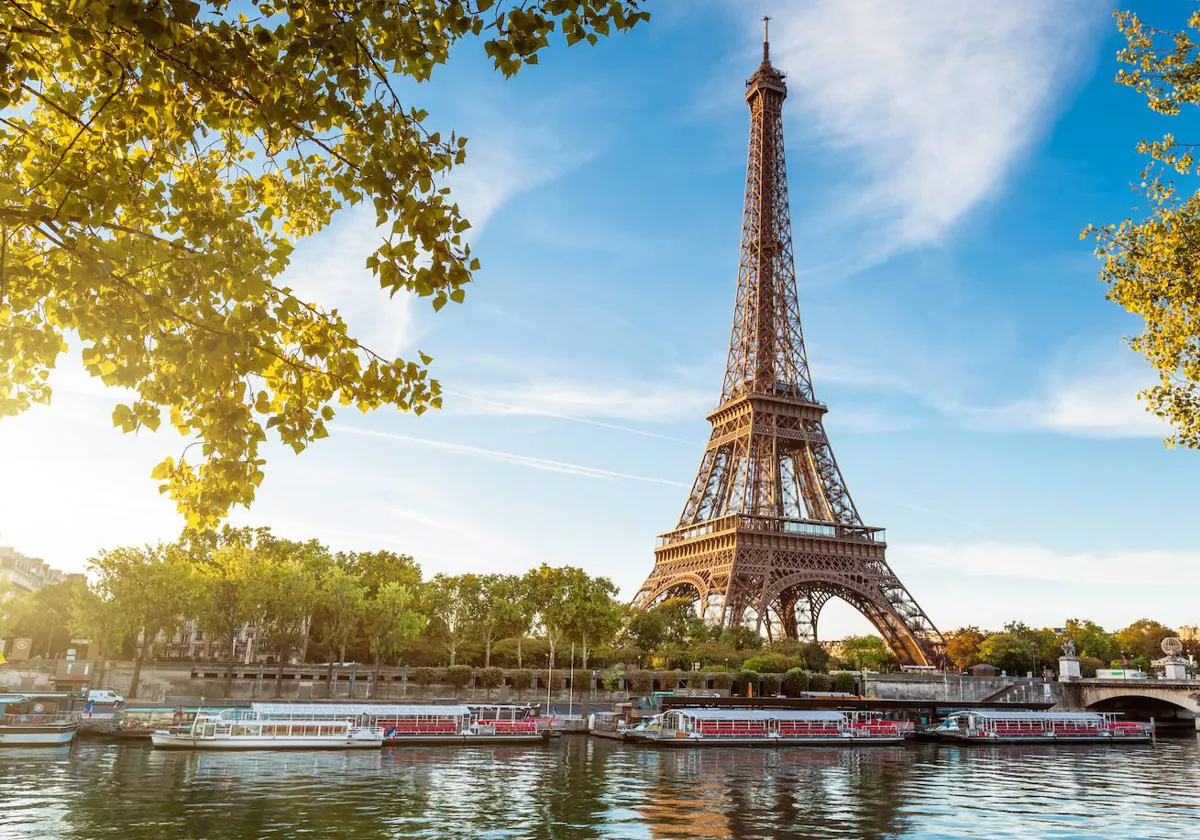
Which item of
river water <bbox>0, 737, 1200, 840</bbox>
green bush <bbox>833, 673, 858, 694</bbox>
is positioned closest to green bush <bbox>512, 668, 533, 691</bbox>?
river water <bbox>0, 737, 1200, 840</bbox>

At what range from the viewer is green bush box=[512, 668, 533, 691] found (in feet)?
237

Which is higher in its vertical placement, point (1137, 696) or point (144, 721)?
point (1137, 696)

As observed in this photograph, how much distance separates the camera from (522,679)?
237ft

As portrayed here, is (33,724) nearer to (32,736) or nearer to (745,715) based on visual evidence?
(32,736)

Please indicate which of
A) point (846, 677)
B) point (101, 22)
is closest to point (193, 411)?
point (101, 22)

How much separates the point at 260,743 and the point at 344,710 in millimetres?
5592

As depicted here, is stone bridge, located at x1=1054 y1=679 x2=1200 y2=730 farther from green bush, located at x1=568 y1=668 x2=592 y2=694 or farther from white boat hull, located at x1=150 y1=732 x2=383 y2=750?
white boat hull, located at x1=150 y1=732 x2=383 y2=750

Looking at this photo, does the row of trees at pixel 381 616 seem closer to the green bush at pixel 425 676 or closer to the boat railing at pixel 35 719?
the green bush at pixel 425 676

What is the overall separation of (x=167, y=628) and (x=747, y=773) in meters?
45.2

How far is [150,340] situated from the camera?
33.0 ft

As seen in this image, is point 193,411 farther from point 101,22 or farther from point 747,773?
point 747,773

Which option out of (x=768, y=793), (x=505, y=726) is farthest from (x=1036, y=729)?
(x=768, y=793)

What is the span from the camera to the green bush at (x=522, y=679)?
237 feet

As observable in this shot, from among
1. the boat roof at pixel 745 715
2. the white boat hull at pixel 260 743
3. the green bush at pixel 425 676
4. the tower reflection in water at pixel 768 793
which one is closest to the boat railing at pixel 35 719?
the white boat hull at pixel 260 743
